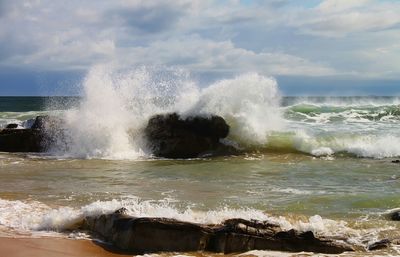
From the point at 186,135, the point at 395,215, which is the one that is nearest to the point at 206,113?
the point at 186,135

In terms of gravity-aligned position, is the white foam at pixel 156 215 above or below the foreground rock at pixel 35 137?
below

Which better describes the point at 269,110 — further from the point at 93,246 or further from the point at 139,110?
the point at 93,246

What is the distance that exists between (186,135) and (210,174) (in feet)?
15.8

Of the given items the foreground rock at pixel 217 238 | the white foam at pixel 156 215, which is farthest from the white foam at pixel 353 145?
the foreground rock at pixel 217 238

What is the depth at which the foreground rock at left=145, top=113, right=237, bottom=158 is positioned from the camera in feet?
56.8

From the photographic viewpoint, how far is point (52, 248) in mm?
6477

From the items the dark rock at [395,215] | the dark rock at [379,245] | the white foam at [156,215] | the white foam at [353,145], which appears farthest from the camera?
the white foam at [353,145]

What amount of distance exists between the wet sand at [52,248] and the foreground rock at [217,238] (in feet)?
0.98

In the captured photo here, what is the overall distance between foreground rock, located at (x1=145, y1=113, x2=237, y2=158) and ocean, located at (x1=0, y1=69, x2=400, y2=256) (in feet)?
1.37

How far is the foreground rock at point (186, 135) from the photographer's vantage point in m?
17.3

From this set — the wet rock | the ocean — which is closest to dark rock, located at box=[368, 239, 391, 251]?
the ocean

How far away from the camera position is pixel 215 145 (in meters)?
17.8

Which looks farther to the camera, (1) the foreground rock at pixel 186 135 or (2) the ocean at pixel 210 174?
(1) the foreground rock at pixel 186 135

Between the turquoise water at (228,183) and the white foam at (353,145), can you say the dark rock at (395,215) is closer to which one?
the turquoise water at (228,183)
